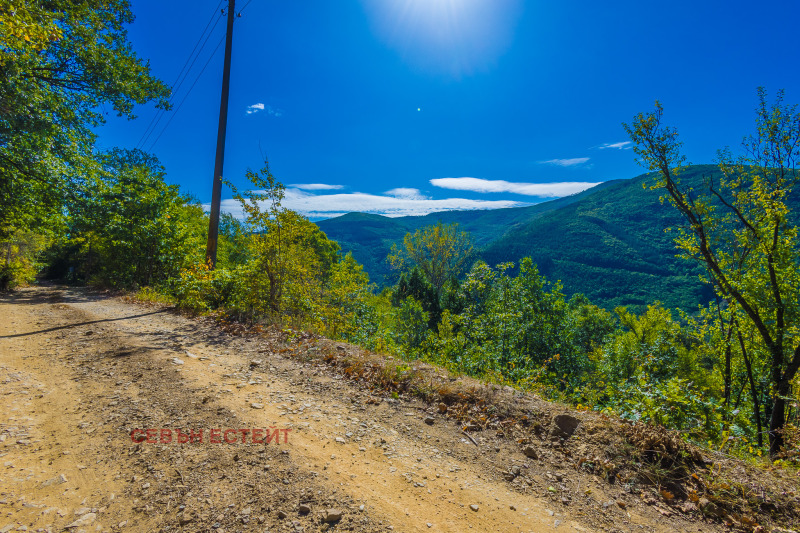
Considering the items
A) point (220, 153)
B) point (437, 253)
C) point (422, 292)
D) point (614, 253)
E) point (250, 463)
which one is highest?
point (614, 253)

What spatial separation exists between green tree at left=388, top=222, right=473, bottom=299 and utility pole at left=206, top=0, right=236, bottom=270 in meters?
24.3

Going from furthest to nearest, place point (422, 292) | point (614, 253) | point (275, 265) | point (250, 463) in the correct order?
point (614, 253)
point (422, 292)
point (275, 265)
point (250, 463)

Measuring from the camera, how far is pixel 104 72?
35.5ft

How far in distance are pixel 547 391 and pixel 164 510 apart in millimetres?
5799

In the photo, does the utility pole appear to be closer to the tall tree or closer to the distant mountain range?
the tall tree

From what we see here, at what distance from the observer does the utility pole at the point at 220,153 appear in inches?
456

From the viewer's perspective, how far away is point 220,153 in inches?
462

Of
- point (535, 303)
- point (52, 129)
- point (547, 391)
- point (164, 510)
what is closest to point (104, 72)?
point (52, 129)

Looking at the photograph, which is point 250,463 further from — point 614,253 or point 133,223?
point 614,253

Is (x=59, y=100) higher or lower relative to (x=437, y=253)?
higher

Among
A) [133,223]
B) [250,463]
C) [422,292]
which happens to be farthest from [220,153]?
[422,292]

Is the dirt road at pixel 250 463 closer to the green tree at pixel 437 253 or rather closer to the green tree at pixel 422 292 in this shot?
the green tree at pixel 422 292

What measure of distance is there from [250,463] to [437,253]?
32503mm

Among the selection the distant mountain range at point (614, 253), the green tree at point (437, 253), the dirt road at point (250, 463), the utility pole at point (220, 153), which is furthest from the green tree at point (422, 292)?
the distant mountain range at point (614, 253)
